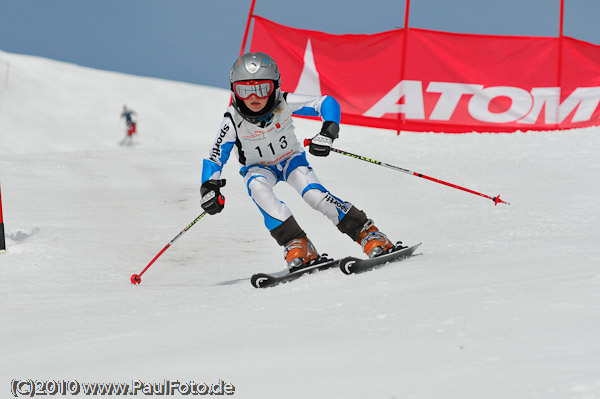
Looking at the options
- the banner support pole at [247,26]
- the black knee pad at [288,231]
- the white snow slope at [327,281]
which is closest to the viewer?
the white snow slope at [327,281]

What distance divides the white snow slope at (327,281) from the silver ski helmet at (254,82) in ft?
3.66

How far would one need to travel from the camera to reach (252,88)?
4.06 meters

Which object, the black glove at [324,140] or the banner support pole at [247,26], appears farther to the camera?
the banner support pole at [247,26]

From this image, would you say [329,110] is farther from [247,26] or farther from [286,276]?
[247,26]

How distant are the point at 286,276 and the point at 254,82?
1.20m

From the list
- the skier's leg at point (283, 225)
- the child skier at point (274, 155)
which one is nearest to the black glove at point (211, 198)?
the child skier at point (274, 155)

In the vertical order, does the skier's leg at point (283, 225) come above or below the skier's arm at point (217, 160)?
below

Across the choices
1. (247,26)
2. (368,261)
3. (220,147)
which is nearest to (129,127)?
(247,26)

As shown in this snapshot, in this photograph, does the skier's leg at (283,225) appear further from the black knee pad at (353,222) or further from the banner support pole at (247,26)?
the banner support pole at (247,26)

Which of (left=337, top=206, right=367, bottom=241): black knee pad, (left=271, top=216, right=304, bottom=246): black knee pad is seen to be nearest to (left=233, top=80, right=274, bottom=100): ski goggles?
(left=271, top=216, right=304, bottom=246): black knee pad

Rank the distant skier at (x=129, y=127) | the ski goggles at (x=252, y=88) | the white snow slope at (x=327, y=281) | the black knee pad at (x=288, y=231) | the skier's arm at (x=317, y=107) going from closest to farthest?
the white snow slope at (x=327, y=281) → the ski goggles at (x=252, y=88) → the black knee pad at (x=288, y=231) → the skier's arm at (x=317, y=107) → the distant skier at (x=129, y=127)

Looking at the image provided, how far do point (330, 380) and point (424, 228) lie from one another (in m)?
4.46

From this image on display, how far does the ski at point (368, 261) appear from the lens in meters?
3.79

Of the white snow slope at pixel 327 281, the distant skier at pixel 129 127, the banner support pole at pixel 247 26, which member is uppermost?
the distant skier at pixel 129 127
